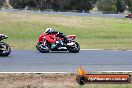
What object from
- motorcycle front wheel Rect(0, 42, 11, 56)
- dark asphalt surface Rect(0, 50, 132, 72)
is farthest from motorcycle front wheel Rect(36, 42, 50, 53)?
motorcycle front wheel Rect(0, 42, 11, 56)

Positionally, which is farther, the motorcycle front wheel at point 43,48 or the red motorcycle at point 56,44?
the red motorcycle at point 56,44

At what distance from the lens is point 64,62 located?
56.5ft

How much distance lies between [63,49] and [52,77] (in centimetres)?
857

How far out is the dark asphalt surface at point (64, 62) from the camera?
15.4 meters

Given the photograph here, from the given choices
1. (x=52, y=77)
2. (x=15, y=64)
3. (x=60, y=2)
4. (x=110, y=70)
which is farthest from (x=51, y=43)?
(x=60, y=2)

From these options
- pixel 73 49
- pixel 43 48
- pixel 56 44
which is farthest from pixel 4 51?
pixel 73 49

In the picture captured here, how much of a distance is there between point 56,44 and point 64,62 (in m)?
4.52

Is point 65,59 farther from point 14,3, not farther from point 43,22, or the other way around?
point 14,3

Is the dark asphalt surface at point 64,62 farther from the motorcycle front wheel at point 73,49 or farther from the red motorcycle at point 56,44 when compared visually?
the red motorcycle at point 56,44

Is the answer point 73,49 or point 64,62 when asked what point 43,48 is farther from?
point 64,62

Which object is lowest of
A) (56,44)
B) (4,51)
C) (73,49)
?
(73,49)

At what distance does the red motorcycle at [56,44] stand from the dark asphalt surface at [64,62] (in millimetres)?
525

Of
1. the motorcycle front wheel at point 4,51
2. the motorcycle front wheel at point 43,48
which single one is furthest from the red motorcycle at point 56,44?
the motorcycle front wheel at point 4,51

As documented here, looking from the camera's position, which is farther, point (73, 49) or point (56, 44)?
point (56, 44)
